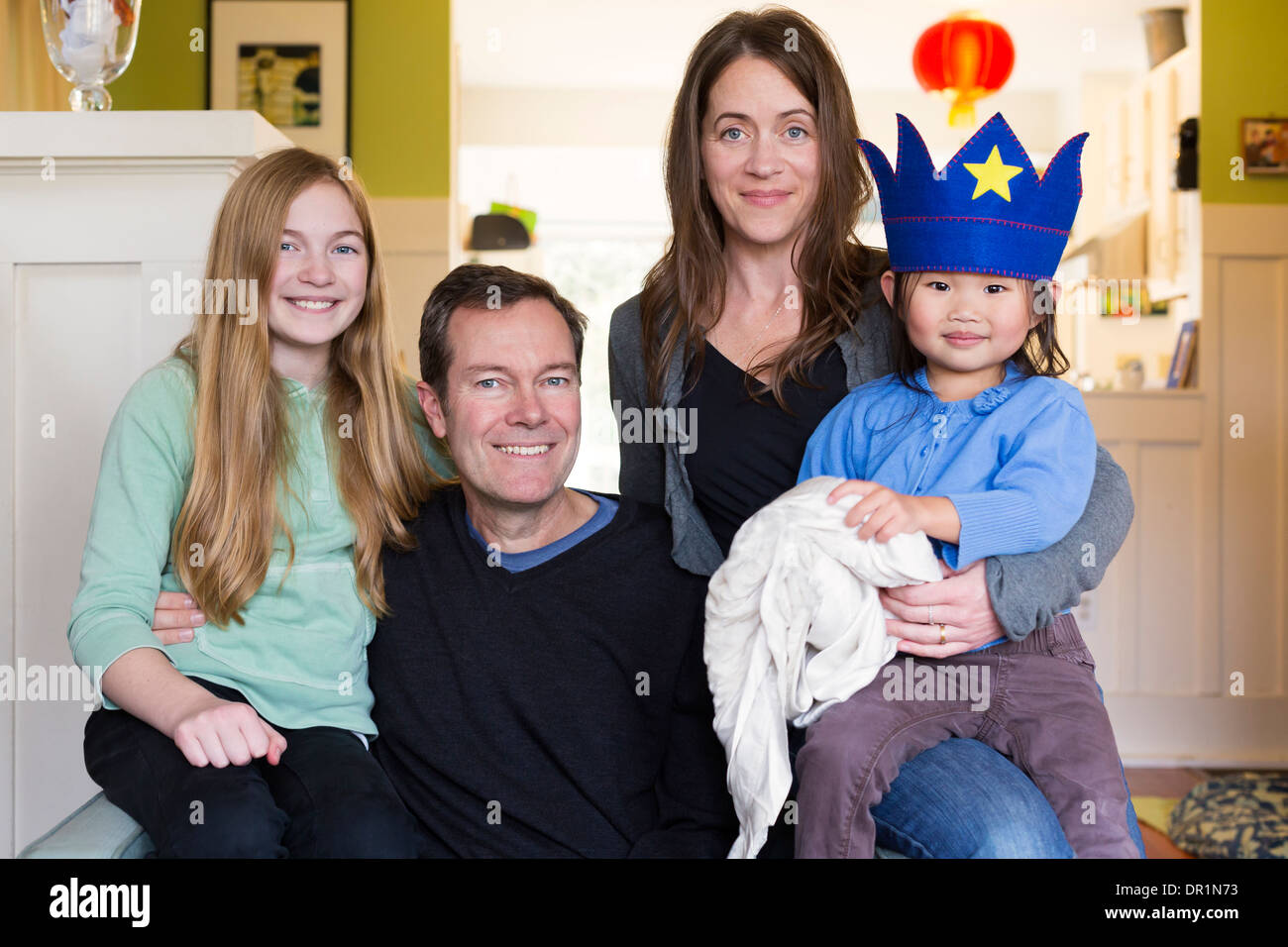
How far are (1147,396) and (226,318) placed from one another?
3342 mm

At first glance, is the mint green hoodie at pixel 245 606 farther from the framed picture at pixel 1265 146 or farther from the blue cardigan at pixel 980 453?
the framed picture at pixel 1265 146

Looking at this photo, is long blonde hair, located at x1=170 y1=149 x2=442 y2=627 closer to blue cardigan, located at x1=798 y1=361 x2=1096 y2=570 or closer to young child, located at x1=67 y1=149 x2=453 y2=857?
young child, located at x1=67 y1=149 x2=453 y2=857

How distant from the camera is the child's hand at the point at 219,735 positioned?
125 centimetres

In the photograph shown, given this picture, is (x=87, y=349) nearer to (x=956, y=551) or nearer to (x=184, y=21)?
(x=956, y=551)

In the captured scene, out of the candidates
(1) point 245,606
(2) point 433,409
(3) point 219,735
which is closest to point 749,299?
(2) point 433,409

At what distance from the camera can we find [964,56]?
3680 millimetres

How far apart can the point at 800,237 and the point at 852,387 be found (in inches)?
9.7

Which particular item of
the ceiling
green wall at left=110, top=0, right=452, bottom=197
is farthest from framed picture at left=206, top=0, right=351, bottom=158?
the ceiling

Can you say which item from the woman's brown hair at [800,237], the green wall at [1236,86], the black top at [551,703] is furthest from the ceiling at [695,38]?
the black top at [551,703]

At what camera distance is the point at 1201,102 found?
4.05 m

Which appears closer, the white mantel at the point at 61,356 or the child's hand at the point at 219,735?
the child's hand at the point at 219,735

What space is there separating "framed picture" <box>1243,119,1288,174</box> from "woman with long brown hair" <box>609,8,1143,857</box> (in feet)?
9.56

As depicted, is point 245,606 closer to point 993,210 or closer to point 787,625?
point 787,625

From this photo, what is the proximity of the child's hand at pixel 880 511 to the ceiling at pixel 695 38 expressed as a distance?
4057 millimetres
